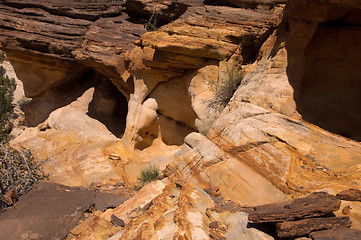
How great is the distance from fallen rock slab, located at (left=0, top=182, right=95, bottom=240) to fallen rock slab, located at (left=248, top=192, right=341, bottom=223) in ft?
8.87

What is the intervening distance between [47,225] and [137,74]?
18.0 feet

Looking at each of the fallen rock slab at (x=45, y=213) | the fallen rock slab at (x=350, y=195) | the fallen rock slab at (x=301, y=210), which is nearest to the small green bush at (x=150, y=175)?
the fallen rock slab at (x=45, y=213)

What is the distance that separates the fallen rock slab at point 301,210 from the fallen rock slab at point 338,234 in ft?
0.57

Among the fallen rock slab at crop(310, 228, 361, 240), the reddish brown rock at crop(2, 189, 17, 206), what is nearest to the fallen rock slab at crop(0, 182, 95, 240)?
the reddish brown rock at crop(2, 189, 17, 206)

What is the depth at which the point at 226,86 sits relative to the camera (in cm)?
598

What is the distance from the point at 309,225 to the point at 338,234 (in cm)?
23

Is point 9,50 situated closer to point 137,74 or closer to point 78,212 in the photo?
point 137,74

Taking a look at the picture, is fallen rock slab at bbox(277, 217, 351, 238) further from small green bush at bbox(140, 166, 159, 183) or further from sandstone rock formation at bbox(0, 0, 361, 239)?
small green bush at bbox(140, 166, 159, 183)

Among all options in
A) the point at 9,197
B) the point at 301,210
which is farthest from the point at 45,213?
the point at 301,210

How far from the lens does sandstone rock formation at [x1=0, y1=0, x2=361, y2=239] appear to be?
11.0 feet

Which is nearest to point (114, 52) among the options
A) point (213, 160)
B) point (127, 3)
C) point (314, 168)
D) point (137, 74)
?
point (137, 74)

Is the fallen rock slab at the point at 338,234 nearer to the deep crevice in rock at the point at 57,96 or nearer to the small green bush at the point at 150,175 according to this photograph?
the small green bush at the point at 150,175

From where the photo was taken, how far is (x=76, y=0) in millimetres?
10719

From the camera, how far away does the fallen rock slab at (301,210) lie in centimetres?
237
